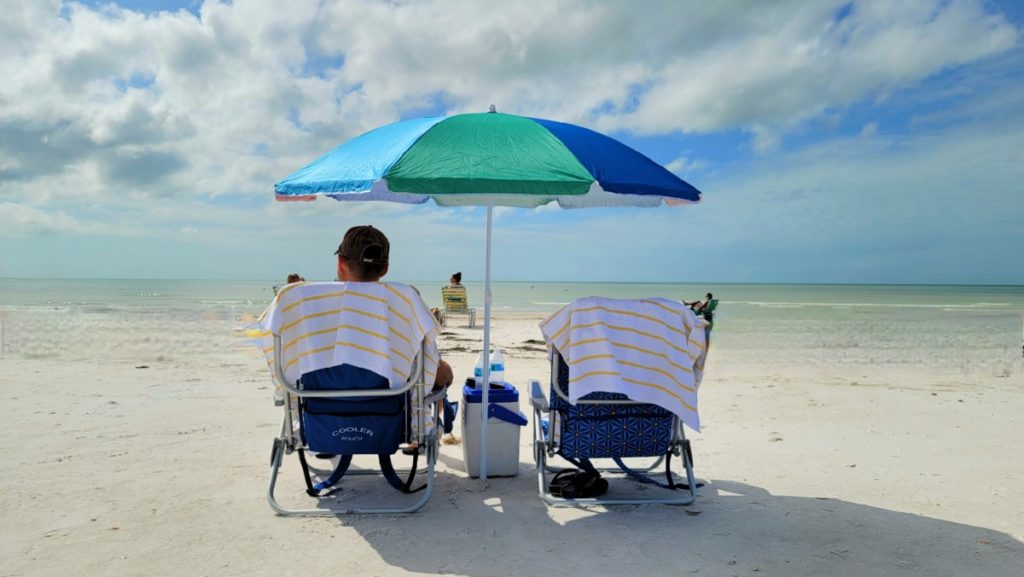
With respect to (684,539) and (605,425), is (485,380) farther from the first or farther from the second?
(684,539)

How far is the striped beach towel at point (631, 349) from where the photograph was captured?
3.60 meters

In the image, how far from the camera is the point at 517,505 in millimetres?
3822

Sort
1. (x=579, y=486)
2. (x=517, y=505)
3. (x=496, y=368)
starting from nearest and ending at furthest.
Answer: (x=517, y=505), (x=579, y=486), (x=496, y=368)

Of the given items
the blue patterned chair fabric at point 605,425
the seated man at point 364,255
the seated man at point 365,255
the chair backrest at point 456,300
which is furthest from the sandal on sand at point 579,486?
the chair backrest at point 456,300

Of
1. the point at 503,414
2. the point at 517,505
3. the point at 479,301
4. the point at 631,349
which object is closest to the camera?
the point at 631,349

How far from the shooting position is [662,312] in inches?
146

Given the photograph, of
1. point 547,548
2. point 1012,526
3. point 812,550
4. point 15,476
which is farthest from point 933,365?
point 15,476

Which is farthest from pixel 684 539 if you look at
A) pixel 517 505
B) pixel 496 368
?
pixel 496 368

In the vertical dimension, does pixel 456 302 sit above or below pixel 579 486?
above

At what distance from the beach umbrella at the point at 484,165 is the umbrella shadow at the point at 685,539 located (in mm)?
785

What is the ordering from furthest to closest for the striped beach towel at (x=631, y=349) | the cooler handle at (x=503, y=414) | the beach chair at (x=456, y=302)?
the beach chair at (x=456, y=302) < the cooler handle at (x=503, y=414) < the striped beach towel at (x=631, y=349)

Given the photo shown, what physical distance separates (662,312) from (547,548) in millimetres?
1387

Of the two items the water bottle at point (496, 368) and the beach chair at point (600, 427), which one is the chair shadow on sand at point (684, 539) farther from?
the water bottle at point (496, 368)

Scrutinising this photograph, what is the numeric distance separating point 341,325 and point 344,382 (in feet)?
1.03
